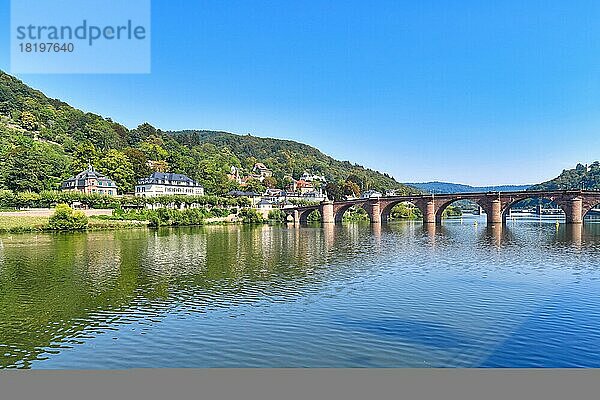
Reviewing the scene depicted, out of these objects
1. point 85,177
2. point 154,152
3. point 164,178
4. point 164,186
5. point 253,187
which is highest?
point 154,152

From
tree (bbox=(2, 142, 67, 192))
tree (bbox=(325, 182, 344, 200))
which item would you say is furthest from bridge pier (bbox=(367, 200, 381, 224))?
tree (bbox=(2, 142, 67, 192))

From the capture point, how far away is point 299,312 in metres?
17.8

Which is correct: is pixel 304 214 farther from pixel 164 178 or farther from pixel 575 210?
pixel 575 210

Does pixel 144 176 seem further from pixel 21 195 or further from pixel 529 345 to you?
pixel 529 345

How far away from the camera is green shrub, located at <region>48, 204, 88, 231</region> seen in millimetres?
64000

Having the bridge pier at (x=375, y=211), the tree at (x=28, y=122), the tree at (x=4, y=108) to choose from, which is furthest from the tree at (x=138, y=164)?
the bridge pier at (x=375, y=211)

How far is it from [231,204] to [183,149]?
55.1 meters

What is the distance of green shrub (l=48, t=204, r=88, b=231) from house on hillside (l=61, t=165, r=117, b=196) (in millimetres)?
19023

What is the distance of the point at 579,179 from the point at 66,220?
140 metres

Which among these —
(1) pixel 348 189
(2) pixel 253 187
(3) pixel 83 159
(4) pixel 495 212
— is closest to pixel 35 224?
(3) pixel 83 159

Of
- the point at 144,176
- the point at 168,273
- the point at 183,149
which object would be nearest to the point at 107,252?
the point at 168,273

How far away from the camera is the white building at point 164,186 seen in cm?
9700

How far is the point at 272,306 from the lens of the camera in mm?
18766

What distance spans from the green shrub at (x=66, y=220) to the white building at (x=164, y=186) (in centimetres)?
2814
